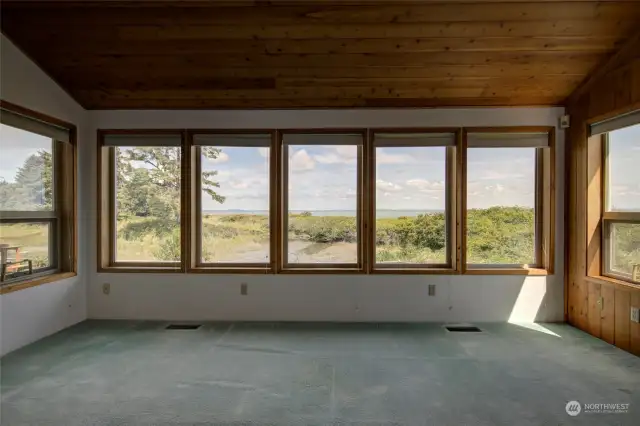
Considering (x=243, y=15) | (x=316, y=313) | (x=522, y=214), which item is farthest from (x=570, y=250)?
(x=243, y=15)

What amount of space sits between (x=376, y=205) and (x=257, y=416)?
272 cm

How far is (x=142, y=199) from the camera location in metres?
4.68

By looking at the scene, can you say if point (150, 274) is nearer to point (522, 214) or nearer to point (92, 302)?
point (92, 302)

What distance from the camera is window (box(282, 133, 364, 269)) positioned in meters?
4.61

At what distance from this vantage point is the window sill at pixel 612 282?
3574 mm

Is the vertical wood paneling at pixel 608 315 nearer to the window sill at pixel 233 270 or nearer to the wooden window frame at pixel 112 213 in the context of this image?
the window sill at pixel 233 270

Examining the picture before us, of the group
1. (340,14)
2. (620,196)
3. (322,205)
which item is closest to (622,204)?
(620,196)

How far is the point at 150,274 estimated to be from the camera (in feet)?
15.0

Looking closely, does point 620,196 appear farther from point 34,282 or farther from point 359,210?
point 34,282

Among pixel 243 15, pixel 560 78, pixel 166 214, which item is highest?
pixel 243 15

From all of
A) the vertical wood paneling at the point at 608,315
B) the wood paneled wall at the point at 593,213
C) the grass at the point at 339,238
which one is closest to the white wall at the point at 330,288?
the wood paneled wall at the point at 593,213

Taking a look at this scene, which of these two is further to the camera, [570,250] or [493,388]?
[570,250]

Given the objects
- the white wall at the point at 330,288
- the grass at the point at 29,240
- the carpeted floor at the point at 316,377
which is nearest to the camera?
the carpeted floor at the point at 316,377

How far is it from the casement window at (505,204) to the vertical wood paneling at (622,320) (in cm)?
87
